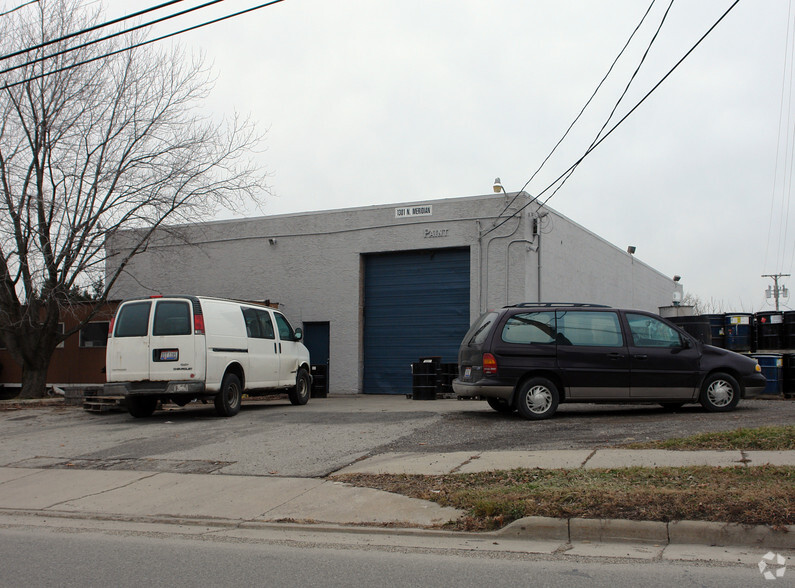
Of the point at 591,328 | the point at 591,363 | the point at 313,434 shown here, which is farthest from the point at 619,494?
the point at 591,328

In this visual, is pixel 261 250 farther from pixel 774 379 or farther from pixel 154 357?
pixel 774 379

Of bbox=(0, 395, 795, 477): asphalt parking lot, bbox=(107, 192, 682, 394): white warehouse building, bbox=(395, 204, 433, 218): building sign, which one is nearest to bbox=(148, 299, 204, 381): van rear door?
bbox=(0, 395, 795, 477): asphalt parking lot

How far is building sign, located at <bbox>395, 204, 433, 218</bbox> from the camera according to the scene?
21.1m

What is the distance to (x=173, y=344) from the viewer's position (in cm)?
1280

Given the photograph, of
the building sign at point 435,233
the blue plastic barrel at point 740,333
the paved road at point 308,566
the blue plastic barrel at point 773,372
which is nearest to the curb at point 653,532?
the paved road at point 308,566

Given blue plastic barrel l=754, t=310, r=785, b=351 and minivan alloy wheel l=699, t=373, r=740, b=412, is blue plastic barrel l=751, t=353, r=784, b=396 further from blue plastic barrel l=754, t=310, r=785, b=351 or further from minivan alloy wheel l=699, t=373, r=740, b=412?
minivan alloy wheel l=699, t=373, r=740, b=412

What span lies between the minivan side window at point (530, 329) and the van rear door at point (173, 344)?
5277 millimetres

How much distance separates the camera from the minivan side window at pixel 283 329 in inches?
615

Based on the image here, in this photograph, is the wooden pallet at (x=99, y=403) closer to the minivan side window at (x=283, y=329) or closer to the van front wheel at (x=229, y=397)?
the van front wheel at (x=229, y=397)

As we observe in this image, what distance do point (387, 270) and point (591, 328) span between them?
10481 millimetres

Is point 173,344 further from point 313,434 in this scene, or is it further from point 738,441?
point 738,441

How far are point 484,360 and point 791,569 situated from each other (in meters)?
6.71

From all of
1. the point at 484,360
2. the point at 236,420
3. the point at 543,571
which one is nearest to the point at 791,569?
the point at 543,571

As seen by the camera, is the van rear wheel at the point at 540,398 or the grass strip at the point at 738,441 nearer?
the grass strip at the point at 738,441
